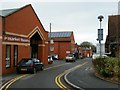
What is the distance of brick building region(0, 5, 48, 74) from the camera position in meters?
27.0

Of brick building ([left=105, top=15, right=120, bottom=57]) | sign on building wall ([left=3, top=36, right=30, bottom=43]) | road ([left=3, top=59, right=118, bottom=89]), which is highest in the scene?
brick building ([left=105, top=15, right=120, bottom=57])

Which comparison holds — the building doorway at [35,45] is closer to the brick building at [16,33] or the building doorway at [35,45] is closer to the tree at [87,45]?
the brick building at [16,33]

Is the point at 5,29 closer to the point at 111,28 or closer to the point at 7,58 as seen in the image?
the point at 7,58

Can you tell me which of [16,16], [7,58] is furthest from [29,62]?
[16,16]

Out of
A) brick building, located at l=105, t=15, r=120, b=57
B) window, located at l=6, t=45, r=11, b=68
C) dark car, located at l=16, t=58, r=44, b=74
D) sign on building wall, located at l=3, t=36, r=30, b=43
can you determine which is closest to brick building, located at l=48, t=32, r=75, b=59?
brick building, located at l=105, t=15, r=120, b=57

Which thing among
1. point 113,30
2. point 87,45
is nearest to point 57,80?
point 113,30

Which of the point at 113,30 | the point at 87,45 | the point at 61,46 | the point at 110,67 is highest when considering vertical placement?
the point at 87,45

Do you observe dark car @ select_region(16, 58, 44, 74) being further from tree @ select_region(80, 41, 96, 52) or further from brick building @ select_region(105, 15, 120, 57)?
tree @ select_region(80, 41, 96, 52)

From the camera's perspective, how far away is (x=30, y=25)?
35094 millimetres

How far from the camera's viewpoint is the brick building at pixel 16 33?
2702 cm

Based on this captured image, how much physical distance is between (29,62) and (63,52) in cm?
5264

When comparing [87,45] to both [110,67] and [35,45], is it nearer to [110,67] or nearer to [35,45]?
[35,45]

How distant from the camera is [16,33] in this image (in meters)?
30.1

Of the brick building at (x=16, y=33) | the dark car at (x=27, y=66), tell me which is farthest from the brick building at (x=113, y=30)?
the dark car at (x=27, y=66)
